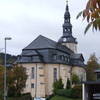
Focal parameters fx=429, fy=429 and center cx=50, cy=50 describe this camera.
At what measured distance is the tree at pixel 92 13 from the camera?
234 inches

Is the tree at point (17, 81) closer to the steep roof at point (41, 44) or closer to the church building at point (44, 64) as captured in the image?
the church building at point (44, 64)

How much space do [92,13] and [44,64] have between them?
320ft

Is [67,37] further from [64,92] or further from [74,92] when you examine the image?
[74,92]

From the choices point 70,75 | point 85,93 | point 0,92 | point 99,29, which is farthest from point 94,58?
point 99,29

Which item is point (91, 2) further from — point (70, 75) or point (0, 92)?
point (70, 75)

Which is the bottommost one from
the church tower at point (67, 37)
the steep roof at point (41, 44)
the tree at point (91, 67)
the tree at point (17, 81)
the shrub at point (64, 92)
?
the shrub at point (64, 92)

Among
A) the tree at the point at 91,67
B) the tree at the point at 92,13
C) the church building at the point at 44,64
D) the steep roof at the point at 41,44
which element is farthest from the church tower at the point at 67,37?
the tree at the point at 92,13

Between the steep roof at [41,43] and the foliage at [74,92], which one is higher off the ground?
the steep roof at [41,43]

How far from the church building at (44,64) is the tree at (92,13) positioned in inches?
3617

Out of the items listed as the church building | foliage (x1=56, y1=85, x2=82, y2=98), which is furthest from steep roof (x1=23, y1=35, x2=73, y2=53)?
foliage (x1=56, y1=85, x2=82, y2=98)

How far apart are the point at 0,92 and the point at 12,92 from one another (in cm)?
1881

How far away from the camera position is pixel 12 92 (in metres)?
78.6

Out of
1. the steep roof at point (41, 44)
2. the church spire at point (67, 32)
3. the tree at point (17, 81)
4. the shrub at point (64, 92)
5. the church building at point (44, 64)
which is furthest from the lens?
the church spire at point (67, 32)

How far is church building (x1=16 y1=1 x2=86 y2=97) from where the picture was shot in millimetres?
100500
